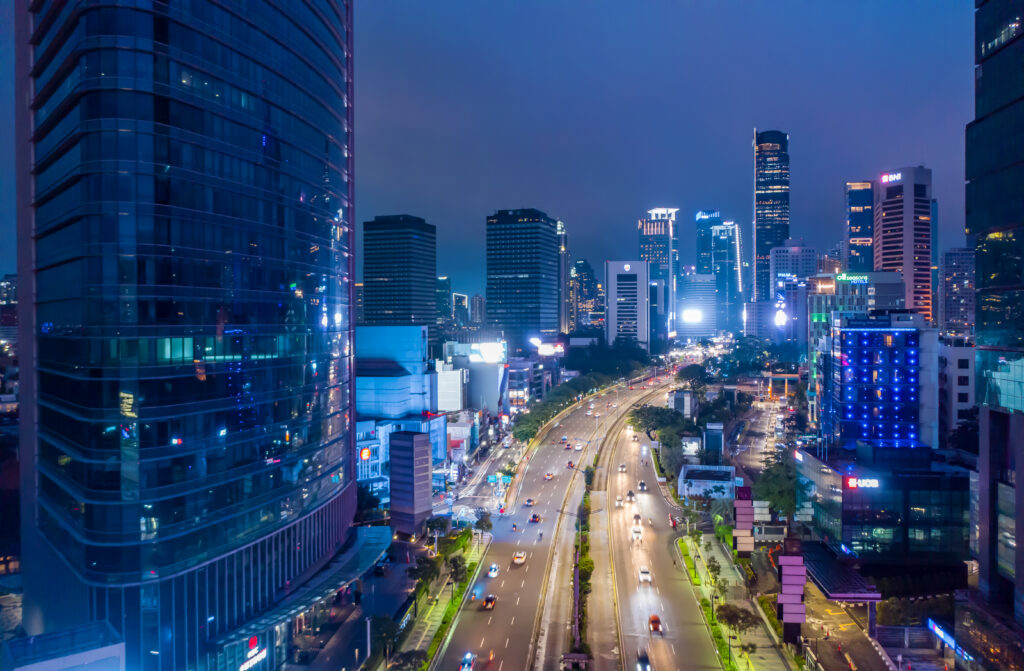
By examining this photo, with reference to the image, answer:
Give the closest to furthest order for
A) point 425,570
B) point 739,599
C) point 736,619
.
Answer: point 736,619 → point 425,570 → point 739,599

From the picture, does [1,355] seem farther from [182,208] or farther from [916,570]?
[916,570]

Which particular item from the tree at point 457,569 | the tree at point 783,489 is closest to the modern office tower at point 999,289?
the tree at point 783,489

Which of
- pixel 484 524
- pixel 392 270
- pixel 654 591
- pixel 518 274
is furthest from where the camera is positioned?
pixel 518 274

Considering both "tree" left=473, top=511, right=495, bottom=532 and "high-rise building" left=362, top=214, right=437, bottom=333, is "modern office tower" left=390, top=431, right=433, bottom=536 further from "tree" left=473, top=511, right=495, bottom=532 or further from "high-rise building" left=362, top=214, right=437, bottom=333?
"high-rise building" left=362, top=214, right=437, bottom=333

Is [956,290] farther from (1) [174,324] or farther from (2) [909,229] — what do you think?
(1) [174,324]

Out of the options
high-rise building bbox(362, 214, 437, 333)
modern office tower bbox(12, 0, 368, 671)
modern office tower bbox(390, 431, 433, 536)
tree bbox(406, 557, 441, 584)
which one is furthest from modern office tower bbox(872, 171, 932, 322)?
modern office tower bbox(12, 0, 368, 671)

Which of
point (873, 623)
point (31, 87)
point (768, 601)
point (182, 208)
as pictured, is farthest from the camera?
point (768, 601)

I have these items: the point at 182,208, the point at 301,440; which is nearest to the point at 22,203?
the point at 182,208

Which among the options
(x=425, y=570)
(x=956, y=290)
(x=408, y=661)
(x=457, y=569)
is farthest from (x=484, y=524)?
(x=956, y=290)
